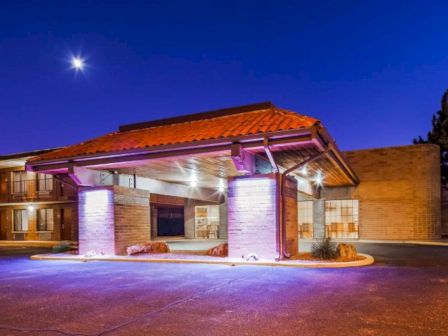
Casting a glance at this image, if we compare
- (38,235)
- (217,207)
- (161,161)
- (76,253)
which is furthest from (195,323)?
(38,235)

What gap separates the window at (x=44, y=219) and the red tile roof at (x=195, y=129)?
16.0 meters

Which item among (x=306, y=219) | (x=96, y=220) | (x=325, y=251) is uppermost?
(x=96, y=220)

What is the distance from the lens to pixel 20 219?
3008 cm

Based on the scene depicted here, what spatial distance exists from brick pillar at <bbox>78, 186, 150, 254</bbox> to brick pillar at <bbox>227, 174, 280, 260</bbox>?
426cm

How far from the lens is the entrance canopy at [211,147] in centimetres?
1017

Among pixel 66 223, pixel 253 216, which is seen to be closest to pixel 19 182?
pixel 66 223

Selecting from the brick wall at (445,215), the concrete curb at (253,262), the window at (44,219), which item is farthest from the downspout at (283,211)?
the window at (44,219)

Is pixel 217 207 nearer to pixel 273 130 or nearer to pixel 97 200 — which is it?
pixel 97 200

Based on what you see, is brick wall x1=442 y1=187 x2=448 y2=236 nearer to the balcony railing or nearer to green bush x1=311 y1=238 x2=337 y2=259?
green bush x1=311 y1=238 x2=337 y2=259

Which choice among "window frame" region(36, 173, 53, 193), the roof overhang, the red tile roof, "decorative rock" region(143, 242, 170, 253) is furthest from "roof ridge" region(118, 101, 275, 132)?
"window frame" region(36, 173, 53, 193)

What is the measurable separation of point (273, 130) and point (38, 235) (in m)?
24.5

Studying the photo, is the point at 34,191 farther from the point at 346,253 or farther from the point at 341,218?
the point at 346,253

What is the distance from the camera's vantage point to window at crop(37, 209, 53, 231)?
2850 centimetres

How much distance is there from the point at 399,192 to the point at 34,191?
24.5 meters
